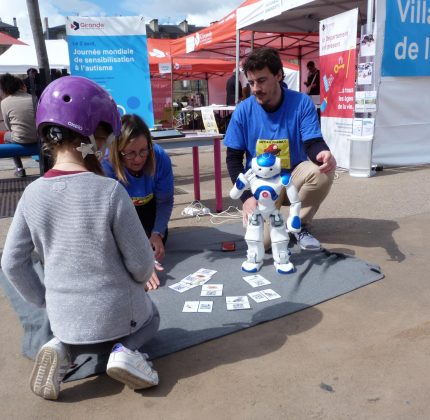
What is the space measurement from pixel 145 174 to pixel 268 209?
902 mm

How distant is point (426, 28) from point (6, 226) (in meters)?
6.25

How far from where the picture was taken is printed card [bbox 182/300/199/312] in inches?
97.7

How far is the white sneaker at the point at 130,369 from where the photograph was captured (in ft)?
5.38

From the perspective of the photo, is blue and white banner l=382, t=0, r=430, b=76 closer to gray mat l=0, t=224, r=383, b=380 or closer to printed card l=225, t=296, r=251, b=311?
gray mat l=0, t=224, r=383, b=380

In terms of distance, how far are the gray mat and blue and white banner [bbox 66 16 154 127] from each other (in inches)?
87.2

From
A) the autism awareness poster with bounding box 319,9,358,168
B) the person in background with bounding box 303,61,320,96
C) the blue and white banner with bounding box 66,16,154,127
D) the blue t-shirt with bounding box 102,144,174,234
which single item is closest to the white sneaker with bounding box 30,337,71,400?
the blue t-shirt with bounding box 102,144,174,234

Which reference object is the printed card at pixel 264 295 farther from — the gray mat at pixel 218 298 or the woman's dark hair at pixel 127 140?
the woman's dark hair at pixel 127 140

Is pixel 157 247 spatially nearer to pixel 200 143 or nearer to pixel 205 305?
pixel 205 305

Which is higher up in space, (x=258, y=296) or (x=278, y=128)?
(x=278, y=128)

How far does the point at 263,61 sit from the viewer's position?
286cm

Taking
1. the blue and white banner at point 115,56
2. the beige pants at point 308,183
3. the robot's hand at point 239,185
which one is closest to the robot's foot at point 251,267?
the beige pants at point 308,183

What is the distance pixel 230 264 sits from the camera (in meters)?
3.12

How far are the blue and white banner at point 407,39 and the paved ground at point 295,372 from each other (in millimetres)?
4205

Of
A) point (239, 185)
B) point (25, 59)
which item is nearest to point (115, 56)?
point (239, 185)
